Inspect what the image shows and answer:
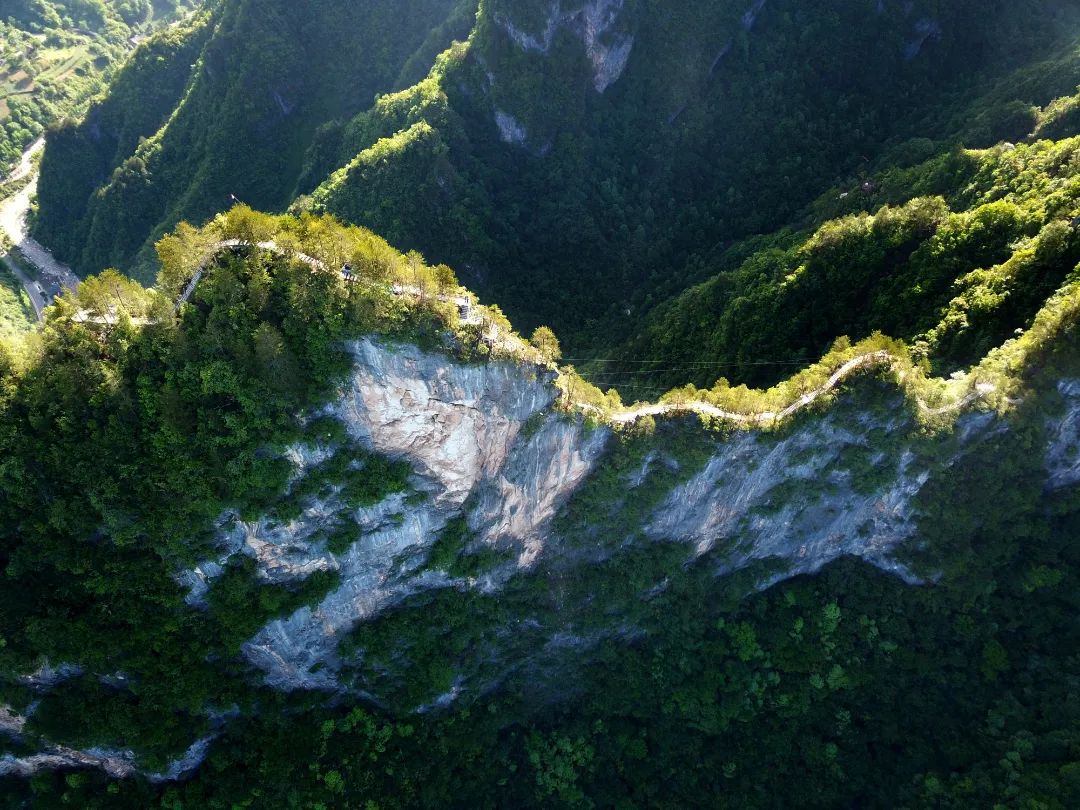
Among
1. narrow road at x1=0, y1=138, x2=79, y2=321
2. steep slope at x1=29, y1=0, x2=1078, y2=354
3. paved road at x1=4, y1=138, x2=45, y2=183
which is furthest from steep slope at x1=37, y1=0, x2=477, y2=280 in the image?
paved road at x1=4, y1=138, x2=45, y2=183

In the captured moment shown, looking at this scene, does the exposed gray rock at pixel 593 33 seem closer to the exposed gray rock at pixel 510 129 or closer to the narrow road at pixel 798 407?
the exposed gray rock at pixel 510 129

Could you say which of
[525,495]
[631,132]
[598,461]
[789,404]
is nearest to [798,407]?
[789,404]

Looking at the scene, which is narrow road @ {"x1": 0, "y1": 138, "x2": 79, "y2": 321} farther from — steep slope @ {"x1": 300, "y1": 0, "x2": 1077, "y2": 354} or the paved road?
steep slope @ {"x1": 300, "y1": 0, "x2": 1077, "y2": 354}

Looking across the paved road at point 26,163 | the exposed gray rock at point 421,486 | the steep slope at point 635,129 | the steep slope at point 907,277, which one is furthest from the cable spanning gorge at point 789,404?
the paved road at point 26,163

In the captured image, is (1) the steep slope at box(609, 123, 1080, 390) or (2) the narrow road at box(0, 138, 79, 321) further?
(2) the narrow road at box(0, 138, 79, 321)

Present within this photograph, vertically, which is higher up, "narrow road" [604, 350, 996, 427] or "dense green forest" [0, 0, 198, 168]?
"dense green forest" [0, 0, 198, 168]

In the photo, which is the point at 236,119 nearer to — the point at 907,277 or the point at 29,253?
the point at 29,253

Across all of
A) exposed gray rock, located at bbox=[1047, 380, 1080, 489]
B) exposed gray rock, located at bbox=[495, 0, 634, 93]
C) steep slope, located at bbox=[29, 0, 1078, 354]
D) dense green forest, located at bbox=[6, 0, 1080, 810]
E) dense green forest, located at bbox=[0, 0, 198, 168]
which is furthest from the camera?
dense green forest, located at bbox=[0, 0, 198, 168]

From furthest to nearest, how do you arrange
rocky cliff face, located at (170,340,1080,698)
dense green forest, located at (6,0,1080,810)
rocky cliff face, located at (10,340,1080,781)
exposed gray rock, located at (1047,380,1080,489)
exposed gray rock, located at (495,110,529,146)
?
exposed gray rock, located at (495,110,529,146)
exposed gray rock, located at (1047,380,1080,489)
rocky cliff face, located at (10,340,1080,781)
rocky cliff face, located at (170,340,1080,698)
dense green forest, located at (6,0,1080,810)

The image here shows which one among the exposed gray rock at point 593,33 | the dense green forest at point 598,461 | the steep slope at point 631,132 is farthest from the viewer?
the exposed gray rock at point 593,33

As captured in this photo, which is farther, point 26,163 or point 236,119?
point 26,163
